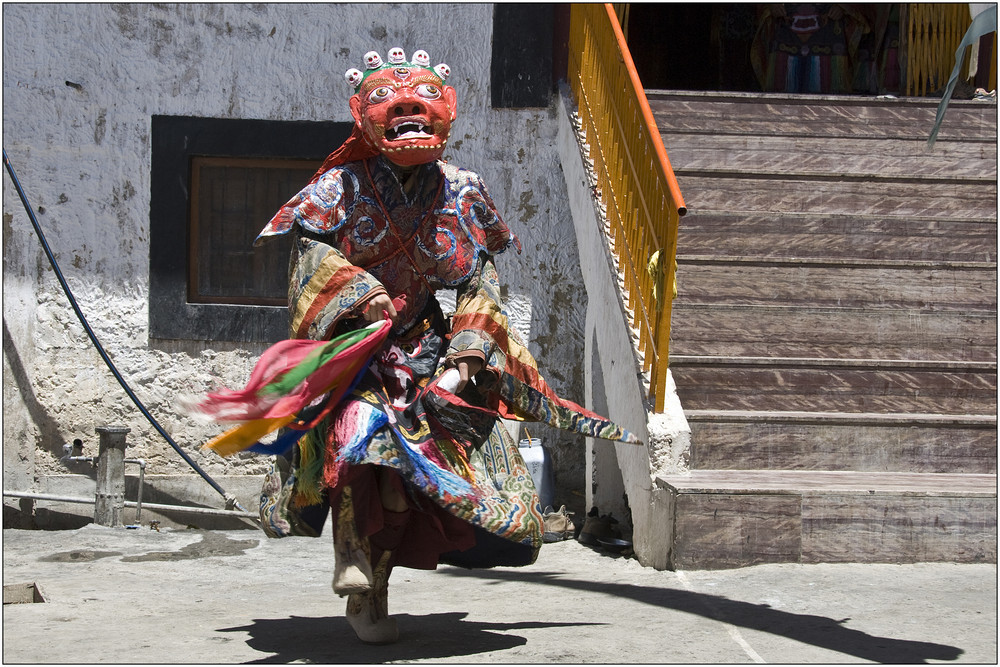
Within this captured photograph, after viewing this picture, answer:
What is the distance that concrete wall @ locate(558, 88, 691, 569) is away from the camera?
194 inches

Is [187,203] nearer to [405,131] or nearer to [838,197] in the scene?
[405,131]

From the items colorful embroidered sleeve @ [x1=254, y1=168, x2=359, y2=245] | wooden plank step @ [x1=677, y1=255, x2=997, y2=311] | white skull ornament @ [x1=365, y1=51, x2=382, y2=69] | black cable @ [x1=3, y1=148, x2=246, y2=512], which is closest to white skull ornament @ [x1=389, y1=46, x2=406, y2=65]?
white skull ornament @ [x1=365, y1=51, x2=382, y2=69]

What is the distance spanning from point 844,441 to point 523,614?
1.95 m

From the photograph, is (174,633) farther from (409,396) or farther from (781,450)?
(781,450)

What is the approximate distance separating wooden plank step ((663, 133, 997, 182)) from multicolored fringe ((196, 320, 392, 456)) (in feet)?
12.6

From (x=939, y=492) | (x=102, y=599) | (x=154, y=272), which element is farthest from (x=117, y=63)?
(x=939, y=492)

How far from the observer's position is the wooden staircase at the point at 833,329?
465 centimetres

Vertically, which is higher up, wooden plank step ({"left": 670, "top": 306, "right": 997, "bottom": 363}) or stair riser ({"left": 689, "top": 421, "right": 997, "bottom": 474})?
wooden plank step ({"left": 670, "top": 306, "right": 997, "bottom": 363})

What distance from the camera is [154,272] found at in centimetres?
707

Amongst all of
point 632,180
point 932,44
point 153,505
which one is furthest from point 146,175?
point 932,44

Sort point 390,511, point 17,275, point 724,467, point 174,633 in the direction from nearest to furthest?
point 390,511 → point 174,633 → point 724,467 → point 17,275

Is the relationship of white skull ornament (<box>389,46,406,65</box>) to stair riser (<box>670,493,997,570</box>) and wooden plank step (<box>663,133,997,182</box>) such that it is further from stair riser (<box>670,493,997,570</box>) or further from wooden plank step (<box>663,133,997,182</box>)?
wooden plank step (<box>663,133,997,182</box>)

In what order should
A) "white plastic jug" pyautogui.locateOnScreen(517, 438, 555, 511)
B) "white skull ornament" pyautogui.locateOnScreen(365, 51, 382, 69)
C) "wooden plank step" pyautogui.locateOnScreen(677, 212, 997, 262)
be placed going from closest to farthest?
"white skull ornament" pyautogui.locateOnScreen(365, 51, 382, 69) < "wooden plank step" pyautogui.locateOnScreen(677, 212, 997, 262) < "white plastic jug" pyautogui.locateOnScreen(517, 438, 555, 511)

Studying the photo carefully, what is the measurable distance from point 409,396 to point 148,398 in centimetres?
387
